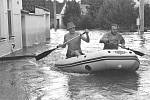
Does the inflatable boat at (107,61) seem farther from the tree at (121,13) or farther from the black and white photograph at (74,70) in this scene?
the tree at (121,13)

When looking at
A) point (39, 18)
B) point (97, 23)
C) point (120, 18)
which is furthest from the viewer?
point (97, 23)

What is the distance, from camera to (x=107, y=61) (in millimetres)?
11711

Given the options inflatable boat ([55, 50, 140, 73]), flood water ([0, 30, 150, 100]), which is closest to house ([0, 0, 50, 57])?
flood water ([0, 30, 150, 100])

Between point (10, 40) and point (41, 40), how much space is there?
11518 mm

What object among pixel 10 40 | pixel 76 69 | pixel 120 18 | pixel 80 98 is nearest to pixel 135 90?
pixel 80 98

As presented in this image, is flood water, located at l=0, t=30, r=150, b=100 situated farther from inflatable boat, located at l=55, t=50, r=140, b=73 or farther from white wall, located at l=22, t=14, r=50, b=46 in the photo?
white wall, located at l=22, t=14, r=50, b=46

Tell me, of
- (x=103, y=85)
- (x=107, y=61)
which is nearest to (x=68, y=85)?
(x=103, y=85)

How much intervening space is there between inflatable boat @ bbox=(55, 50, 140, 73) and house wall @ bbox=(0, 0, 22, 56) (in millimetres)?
6278

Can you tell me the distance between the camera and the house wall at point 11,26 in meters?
18.3

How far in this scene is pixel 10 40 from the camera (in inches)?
768

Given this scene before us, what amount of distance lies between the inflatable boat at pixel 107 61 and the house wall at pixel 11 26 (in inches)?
247

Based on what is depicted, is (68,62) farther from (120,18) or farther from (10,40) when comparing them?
(120,18)

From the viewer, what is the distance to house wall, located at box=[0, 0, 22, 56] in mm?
18305

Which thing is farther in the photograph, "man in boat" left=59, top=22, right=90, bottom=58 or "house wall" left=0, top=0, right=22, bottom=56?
"house wall" left=0, top=0, right=22, bottom=56
